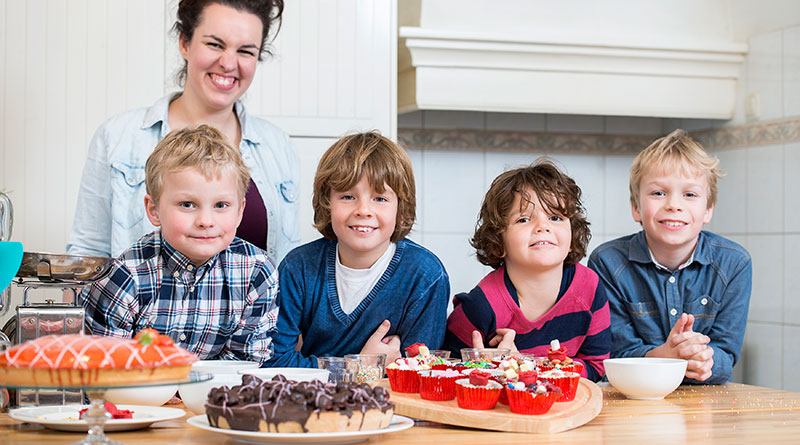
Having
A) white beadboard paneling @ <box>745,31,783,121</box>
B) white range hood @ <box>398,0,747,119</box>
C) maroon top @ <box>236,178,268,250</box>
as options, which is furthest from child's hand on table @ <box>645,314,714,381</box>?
white beadboard paneling @ <box>745,31,783,121</box>

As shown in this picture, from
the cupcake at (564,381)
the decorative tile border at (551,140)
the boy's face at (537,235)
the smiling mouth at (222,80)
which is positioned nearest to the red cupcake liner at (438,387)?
the cupcake at (564,381)

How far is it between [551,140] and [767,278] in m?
0.90

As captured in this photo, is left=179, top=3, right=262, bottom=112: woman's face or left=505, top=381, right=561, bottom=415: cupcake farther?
left=179, top=3, right=262, bottom=112: woman's face

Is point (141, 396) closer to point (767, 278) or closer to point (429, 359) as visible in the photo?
point (429, 359)

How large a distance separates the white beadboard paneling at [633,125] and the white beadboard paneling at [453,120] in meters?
0.53

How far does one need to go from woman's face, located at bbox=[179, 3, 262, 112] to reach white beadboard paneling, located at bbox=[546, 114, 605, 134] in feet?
4.91

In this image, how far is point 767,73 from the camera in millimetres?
2832

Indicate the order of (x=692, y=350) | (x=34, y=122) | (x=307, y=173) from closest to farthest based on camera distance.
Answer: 1. (x=692, y=350)
2. (x=34, y=122)
3. (x=307, y=173)

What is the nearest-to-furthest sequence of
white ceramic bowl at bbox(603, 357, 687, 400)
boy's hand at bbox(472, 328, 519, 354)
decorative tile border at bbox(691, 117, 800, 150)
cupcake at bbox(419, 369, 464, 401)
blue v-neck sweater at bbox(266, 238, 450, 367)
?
cupcake at bbox(419, 369, 464, 401) → white ceramic bowl at bbox(603, 357, 687, 400) → boy's hand at bbox(472, 328, 519, 354) → blue v-neck sweater at bbox(266, 238, 450, 367) → decorative tile border at bbox(691, 117, 800, 150)

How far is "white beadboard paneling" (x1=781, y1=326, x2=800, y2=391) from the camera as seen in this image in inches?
105

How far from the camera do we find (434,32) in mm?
2689

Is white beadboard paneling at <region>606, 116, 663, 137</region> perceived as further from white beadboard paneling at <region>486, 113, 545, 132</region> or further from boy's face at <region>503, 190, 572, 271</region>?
boy's face at <region>503, 190, 572, 271</region>

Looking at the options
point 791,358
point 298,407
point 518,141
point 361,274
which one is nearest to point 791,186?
point 791,358

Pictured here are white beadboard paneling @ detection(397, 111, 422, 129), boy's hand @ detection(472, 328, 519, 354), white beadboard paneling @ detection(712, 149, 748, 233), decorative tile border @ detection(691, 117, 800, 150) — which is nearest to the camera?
boy's hand @ detection(472, 328, 519, 354)
